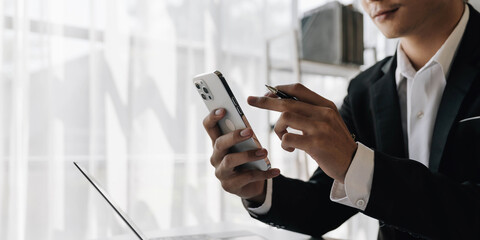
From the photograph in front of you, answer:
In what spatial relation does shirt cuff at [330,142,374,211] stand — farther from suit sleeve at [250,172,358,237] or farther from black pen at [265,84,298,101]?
suit sleeve at [250,172,358,237]

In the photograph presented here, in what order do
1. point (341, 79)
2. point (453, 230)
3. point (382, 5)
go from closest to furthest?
point (453, 230)
point (382, 5)
point (341, 79)

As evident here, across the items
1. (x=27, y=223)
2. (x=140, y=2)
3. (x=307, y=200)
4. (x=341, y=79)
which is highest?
(x=140, y=2)

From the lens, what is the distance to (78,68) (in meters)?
1.62

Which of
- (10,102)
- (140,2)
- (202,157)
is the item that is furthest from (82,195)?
(140,2)

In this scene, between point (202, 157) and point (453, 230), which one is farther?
point (202, 157)

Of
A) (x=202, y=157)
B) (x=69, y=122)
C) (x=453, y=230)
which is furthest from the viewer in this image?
(x=202, y=157)

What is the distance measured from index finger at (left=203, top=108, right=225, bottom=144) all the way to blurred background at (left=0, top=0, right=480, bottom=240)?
3.21 feet

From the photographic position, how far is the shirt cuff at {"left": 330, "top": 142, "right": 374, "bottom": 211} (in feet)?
2.16

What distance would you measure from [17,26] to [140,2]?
1.67 ft

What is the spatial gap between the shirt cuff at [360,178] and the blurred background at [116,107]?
3.96 ft

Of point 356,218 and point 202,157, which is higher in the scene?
point 202,157

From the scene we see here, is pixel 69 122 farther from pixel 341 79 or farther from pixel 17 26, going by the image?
pixel 341 79

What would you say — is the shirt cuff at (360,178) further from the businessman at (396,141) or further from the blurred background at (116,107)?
the blurred background at (116,107)

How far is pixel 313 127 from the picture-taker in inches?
24.2
